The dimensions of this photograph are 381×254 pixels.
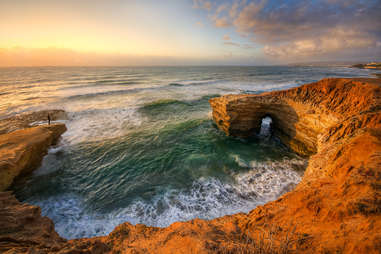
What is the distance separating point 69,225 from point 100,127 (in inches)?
351

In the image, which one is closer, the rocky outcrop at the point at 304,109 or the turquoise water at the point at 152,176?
the turquoise water at the point at 152,176

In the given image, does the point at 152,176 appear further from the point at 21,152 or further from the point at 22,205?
the point at 21,152

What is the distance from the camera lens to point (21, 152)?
20.0 feet

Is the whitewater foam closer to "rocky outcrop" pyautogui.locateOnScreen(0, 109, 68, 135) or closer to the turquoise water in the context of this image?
the turquoise water

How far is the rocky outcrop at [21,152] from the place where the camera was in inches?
208

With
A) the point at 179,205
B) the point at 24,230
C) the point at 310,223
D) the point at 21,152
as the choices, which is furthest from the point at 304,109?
the point at 21,152

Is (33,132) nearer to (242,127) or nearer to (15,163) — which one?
(15,163)

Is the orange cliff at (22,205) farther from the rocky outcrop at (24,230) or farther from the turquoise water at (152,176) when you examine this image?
the turquoise water at (152,176)

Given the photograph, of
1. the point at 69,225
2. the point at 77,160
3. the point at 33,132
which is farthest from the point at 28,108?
the point at 69,225

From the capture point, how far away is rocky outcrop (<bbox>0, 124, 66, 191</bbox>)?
17.3 feet

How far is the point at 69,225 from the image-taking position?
469 centimetres

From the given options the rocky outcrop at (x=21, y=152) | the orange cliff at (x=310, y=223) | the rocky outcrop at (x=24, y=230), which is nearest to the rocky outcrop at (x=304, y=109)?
the orange cliff at (x=310, y=223)

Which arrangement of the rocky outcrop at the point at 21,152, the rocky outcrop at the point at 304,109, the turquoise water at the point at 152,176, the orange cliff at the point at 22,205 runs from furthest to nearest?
the rocky outcrop at the point at 304,109 < the rocky outcrop at the point at 21,152 < the turquoise water at the point at 152,176 < the orange cliff at the point at 22,205

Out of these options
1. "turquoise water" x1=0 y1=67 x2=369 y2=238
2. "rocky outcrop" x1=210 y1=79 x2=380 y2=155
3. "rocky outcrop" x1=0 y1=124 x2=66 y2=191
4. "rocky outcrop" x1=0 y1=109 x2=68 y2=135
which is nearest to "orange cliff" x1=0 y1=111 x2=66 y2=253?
"rocky outcrop" x1=0 y1=124 x2=66 y2=191
